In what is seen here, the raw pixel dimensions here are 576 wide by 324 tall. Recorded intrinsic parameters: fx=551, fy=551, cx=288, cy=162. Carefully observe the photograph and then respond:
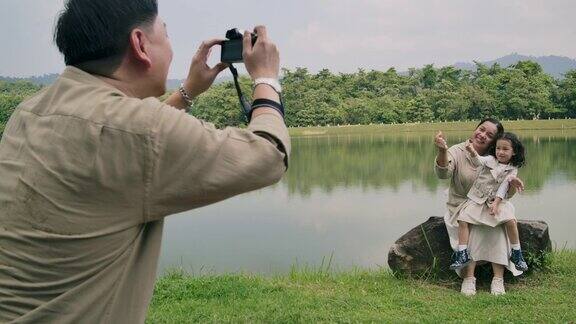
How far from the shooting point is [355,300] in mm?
3568

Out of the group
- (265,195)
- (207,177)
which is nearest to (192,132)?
(207,177)

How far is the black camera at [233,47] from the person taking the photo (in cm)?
116

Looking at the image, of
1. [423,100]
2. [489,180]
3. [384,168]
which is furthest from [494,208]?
[423,100]

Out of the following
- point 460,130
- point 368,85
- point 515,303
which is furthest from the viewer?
point 368,85

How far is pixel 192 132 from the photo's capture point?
843 mm

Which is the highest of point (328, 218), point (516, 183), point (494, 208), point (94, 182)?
point (94, 182)

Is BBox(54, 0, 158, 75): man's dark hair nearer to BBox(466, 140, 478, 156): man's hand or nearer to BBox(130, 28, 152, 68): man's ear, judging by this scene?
BBox(130, 28, 152, 68): man's ear

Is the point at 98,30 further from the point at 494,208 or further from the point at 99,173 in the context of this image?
the point at 494,208

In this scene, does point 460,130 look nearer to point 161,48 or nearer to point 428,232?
point 428,232

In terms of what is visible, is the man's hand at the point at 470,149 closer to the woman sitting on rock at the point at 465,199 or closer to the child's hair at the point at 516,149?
the woman sitting on rock at the point at 465,199

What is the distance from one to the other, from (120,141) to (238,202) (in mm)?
9529

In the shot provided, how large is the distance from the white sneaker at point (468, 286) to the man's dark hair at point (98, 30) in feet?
11.7

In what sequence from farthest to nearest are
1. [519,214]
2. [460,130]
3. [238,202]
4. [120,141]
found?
[460,130], [238,202], [519,214], [120,141]

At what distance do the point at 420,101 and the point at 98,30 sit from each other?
3676 centimetres
